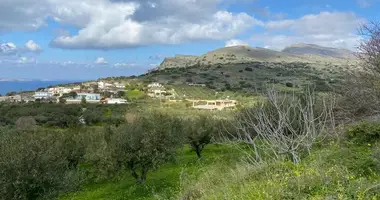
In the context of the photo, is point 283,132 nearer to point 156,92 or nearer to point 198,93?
point 156,92

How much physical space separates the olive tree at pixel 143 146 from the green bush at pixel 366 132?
44.1 ft

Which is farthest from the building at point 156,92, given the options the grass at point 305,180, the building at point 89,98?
the grass at point 305,180

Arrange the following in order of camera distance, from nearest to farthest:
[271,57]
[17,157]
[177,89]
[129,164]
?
[17,157] < [129,164] < [177,89] < [271,57]

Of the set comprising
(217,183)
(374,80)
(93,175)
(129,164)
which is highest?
(374,80)

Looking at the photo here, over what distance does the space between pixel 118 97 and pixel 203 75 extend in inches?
1670

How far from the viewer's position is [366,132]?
15094mm

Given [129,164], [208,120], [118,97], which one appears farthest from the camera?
[118,97]

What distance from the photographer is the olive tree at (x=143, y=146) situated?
24.2m

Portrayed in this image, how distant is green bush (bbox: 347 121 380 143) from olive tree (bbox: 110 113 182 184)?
13427mm

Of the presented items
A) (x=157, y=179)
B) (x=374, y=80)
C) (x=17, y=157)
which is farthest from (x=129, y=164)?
(x=374, y=80)

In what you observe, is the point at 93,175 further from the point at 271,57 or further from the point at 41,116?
the point at 271,57

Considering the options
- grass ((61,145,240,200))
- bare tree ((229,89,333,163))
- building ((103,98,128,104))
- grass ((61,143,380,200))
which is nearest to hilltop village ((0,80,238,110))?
building ((103,98,128,104))

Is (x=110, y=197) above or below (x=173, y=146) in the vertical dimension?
below

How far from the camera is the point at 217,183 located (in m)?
11.0
